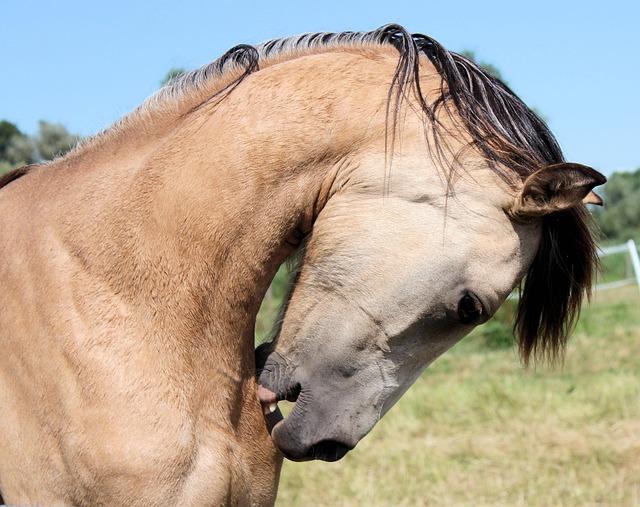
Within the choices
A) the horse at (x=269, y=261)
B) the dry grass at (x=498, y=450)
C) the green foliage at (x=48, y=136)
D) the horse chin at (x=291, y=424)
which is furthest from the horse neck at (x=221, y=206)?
the green foliage at (x=48, y=136)

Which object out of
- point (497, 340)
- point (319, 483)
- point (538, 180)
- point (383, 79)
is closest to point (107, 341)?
point (383, 79)

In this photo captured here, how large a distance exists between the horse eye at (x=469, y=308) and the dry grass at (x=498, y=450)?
3090mm

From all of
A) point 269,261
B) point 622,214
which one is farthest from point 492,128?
point 622,214

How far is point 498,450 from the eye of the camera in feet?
18.9

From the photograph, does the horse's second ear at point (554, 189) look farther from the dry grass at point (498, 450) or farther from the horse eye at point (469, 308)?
the dry grass at point (498, 450)

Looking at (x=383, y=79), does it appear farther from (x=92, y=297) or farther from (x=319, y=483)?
(x=319, y=483)

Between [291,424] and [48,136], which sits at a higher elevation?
[291,424]

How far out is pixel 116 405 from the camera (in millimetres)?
2025

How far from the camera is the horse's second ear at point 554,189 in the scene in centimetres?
214

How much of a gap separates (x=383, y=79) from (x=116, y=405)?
1.14m

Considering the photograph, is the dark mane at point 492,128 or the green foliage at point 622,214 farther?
the green foliage at point 622,214

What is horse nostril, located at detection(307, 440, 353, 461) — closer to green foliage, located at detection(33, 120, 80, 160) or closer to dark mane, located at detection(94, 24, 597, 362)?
dark mane, located at detection(94, 24, 597, 362)

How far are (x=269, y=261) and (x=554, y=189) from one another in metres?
0.80

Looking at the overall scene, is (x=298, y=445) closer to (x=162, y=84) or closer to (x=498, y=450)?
(x=162, y=84)
